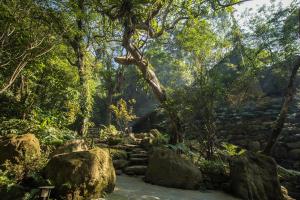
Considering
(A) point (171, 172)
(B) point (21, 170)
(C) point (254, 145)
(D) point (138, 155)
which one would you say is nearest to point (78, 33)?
(D) point (138, 155)

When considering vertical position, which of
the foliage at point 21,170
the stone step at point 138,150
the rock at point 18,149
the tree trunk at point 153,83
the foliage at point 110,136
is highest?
the tree trunk at point 153,83

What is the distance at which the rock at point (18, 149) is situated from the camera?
5094mm

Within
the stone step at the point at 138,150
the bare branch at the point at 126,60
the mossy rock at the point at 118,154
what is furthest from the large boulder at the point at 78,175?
the bare branch at the point at 126,60

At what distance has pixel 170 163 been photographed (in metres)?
6.94

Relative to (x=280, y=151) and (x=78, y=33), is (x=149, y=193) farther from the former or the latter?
(x=280, y=151)

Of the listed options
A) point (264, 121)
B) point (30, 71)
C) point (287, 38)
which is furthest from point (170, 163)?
point (264, 121)

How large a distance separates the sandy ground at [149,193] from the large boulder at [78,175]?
408 mm

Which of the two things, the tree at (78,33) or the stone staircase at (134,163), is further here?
the tree at (78,33)

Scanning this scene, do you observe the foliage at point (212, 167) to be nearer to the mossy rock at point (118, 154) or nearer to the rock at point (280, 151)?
the mossy rock at point (118, 154)

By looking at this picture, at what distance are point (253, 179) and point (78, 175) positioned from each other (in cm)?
478

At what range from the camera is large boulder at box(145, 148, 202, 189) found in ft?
22.5

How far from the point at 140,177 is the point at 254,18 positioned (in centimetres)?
1130

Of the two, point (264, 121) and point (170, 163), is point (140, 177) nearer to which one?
point (170, 163)

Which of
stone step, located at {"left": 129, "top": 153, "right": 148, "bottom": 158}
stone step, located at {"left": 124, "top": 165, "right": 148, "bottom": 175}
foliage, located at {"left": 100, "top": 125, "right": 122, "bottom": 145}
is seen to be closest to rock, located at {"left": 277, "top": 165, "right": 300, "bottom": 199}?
stone step, located at {"left": 129, "top": 153, "right": 148, "bottom": 158}
